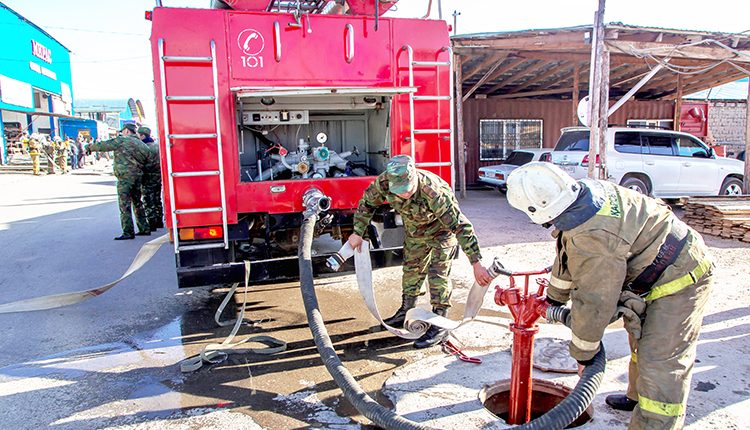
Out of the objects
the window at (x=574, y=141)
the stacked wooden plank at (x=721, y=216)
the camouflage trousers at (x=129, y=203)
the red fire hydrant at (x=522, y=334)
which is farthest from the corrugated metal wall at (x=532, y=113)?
the red fire hydrant at (x=522, y=334)

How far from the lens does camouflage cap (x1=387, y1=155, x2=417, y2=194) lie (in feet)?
10.8

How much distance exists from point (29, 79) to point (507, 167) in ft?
87.8

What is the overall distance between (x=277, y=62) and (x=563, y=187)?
9.61 feet

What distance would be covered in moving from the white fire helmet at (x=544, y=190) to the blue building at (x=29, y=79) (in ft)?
89.5

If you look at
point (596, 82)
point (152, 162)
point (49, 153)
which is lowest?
point (152, 162)

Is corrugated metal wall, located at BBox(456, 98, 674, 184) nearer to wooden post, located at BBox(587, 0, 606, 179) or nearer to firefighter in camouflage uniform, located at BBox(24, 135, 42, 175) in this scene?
wooden post, located at BBox(587, 0, 606, 179)

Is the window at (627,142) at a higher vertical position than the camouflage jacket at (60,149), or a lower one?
lower

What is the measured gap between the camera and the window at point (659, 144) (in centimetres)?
943

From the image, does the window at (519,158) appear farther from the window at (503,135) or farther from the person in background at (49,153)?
the person in background at (49,153)

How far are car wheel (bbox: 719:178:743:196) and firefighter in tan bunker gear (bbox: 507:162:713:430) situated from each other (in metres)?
9.64

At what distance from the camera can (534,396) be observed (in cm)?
298

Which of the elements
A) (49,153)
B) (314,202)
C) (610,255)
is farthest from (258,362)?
(49,153)

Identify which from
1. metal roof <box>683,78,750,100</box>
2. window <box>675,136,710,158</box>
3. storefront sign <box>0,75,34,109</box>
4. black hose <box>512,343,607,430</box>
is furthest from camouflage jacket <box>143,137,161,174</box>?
metal roof <box>683,78,750,100</box>

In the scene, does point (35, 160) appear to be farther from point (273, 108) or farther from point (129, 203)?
point (273, 108)
